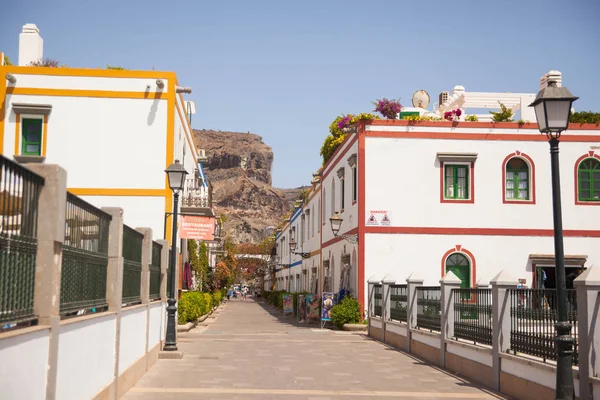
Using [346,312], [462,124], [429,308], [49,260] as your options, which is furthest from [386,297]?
[49,260]

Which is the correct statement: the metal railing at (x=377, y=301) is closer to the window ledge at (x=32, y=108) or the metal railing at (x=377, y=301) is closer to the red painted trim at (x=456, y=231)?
the red painted trim at (x=456, y=231)

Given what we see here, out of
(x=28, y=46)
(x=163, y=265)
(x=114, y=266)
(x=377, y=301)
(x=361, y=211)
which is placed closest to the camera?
(x=114, y=266)

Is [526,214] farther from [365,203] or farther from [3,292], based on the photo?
[3,292]

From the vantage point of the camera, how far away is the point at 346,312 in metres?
27.1

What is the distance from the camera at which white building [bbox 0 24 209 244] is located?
25469 millimetres

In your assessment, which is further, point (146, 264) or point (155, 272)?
point (155, 272)

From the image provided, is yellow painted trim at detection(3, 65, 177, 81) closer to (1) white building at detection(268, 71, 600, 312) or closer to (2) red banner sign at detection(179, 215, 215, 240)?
(2) red banner sign at detection(179, 215, 215, 240)

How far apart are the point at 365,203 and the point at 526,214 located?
6132mm

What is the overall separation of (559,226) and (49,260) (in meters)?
6.12

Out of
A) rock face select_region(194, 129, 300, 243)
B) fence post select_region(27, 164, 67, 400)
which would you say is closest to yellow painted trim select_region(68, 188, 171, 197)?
fence post select_region(27, 164, 67, 400)

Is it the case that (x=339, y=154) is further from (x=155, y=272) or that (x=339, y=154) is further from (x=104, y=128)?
(x=155, y=272)

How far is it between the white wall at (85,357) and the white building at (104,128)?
15.5m

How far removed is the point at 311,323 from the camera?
1297 inches

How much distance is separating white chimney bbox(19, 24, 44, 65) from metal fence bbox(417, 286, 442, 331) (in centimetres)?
1860
